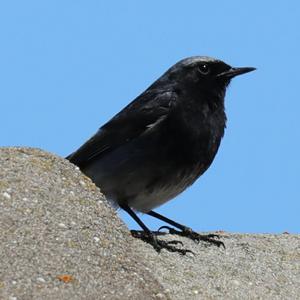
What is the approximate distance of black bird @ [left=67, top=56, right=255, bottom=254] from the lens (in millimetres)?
9133

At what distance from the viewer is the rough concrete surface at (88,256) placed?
239 inches

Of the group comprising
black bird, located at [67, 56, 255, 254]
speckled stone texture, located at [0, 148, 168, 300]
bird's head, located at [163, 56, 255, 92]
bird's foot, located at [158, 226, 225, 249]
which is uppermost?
bird's head, located at [163, 56, 255, 92]

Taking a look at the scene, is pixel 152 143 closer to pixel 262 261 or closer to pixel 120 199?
pixel 120 199

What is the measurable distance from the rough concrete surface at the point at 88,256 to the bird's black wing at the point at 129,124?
1391 millimetres

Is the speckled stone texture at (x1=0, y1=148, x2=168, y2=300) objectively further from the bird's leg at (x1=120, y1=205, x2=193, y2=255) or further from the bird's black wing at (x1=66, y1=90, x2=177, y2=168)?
the bird's black wing at (x1=66, y1=90, x2=177, y2=168)

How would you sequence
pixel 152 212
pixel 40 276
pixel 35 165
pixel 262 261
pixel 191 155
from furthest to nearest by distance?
pixel 152 212 → pixel 191 155 → pixel 262 261 → pixel 35 165 → pixel 40 276

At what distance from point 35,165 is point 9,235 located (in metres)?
1.23

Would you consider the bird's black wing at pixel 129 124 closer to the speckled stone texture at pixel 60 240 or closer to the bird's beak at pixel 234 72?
the bird's beak at pixel 234 72

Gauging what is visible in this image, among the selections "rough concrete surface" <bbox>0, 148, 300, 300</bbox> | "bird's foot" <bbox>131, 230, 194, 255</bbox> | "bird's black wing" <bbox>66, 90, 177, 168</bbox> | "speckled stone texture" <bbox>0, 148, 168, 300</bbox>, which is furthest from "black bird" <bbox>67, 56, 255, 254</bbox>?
"speckled stone texture" <bbox>0, 148, 168, 300</bbox>

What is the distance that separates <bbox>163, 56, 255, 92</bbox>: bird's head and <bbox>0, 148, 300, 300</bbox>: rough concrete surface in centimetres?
188

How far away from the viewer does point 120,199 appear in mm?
9266

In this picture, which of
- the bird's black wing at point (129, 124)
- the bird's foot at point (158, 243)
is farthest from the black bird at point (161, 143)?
the bird's foot at point (158, 243)

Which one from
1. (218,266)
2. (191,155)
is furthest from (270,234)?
(218,266)

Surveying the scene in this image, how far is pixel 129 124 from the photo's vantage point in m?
9.61
